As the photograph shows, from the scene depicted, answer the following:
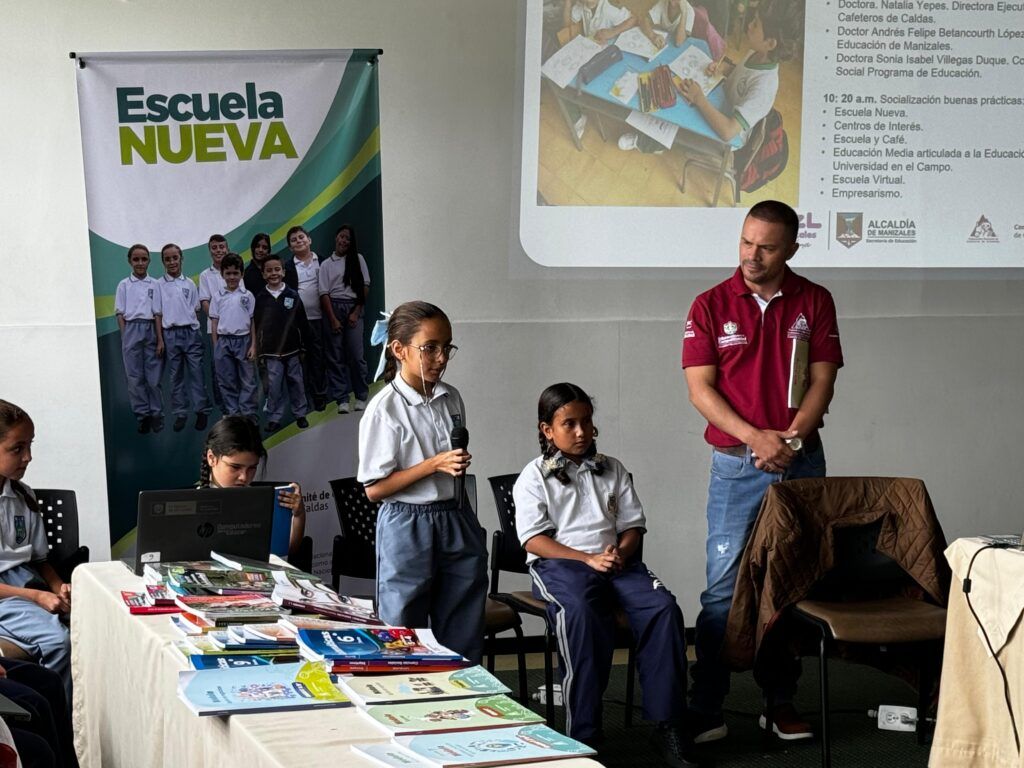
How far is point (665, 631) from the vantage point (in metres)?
3.64

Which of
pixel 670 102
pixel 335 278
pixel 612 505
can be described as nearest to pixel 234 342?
pixel 335 278

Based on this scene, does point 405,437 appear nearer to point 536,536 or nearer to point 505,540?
point 536,536

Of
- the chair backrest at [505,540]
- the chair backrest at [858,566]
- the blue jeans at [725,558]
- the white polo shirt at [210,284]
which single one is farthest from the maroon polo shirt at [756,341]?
the white polo shirt at [210,284]

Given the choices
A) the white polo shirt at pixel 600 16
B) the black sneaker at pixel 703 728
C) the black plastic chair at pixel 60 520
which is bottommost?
the black sneaker at pixel 703 728

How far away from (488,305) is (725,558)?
1.61m

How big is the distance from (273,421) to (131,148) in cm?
108

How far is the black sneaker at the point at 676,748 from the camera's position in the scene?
3.63 metres

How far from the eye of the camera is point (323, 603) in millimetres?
2643

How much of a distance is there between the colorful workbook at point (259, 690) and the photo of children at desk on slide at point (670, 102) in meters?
3.09

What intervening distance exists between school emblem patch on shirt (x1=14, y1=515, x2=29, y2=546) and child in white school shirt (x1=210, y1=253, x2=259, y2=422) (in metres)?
0.84

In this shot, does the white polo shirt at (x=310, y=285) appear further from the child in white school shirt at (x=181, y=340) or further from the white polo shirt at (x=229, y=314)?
the child in white school shirt at (x=181, y=340)

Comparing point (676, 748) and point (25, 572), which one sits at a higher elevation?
point (25, 572)

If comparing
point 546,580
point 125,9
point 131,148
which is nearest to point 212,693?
point 546,580

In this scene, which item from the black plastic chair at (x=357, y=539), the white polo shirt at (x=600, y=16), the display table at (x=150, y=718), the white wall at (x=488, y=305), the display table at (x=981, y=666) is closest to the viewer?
the display table at (x=150, y=718)
